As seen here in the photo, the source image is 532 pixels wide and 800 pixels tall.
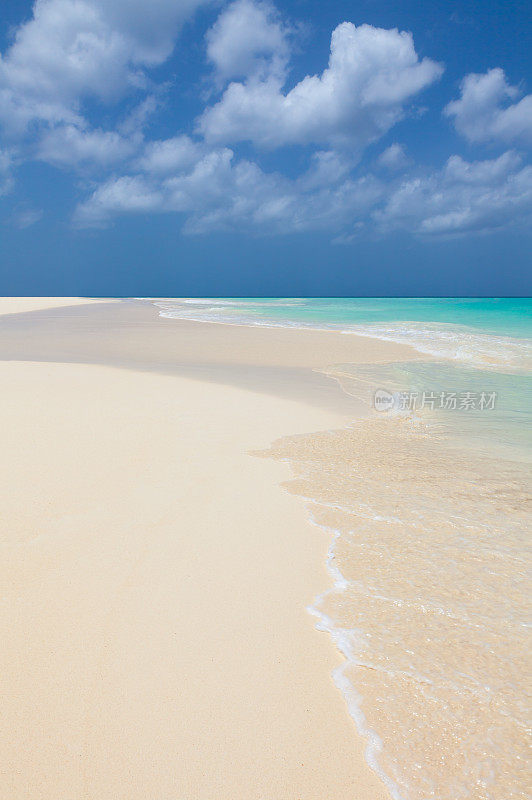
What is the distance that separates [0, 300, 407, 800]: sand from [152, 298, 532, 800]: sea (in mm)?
134

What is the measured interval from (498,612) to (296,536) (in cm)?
126

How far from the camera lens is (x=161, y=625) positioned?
237cm

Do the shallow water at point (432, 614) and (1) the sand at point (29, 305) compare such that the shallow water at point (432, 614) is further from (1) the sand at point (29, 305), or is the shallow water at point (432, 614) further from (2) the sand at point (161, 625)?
(1) the sand at point (29, 305)

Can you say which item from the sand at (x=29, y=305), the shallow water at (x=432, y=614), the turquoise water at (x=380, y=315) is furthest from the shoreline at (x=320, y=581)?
the sand at (x=29, y=305)

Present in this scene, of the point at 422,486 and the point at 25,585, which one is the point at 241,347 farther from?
the point at 25,585

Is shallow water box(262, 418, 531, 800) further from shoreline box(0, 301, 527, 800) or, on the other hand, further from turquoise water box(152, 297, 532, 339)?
turquoise water box(152, 297, 532, 339)

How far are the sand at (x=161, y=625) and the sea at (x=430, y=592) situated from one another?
0.13 m

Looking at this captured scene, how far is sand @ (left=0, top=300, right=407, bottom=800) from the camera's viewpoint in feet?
5.62

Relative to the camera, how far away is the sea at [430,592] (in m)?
1.78

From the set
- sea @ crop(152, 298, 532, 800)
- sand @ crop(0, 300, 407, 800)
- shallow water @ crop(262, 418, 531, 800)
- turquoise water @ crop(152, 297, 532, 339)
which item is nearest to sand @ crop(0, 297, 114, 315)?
turquoise water @ crop(152, 297, 532, 339)

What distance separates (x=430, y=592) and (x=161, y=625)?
1.41m

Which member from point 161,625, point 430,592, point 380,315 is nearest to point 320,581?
point 430,592

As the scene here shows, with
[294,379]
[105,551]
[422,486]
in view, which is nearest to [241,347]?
[294,379]

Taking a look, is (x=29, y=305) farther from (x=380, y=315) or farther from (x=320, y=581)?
(x=320, y=581)
